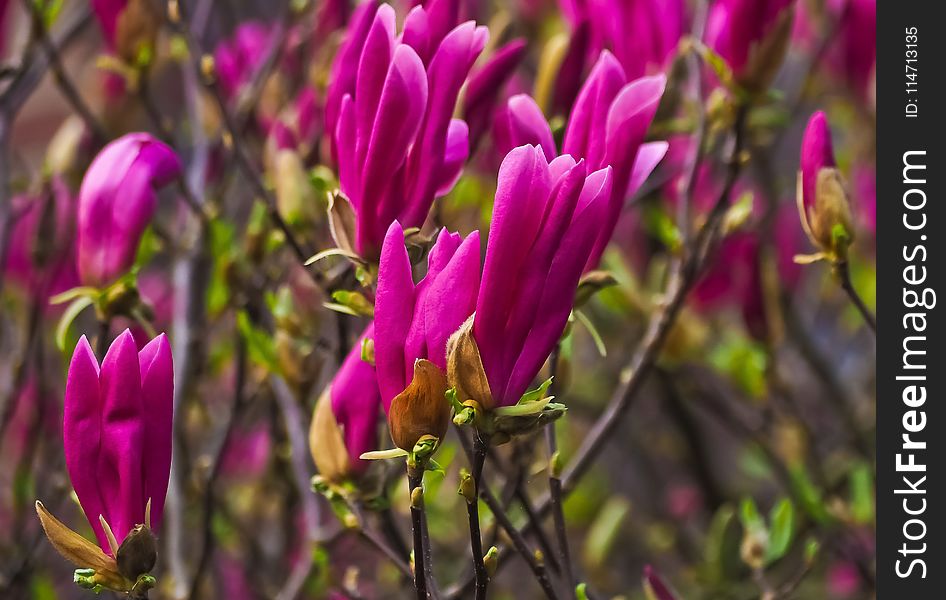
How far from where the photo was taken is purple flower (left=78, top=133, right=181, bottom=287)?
0.62 meters

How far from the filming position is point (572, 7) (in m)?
0.83

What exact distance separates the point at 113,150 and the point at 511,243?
319 mm

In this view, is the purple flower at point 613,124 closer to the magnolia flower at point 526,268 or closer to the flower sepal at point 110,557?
the magnolia flower at point 526,268

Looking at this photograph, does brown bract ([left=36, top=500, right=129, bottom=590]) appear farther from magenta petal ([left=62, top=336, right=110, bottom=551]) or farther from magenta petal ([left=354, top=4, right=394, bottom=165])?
magenta petal ([left=354, top=4, right=394, bottom=165])

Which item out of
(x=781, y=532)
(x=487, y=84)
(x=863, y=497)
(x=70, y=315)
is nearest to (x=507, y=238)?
(x=487, y=84)

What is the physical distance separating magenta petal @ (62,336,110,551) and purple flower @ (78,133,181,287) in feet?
0.51

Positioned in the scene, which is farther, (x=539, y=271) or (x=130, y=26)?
(x=130, y=26)

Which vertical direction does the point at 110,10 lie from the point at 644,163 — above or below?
above

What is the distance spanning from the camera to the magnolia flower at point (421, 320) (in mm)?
448

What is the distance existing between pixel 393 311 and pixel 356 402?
129 mm

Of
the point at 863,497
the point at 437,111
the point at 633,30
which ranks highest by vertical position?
the point at 633,30

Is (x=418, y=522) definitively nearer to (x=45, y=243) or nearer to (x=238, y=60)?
(x=45, y=243)

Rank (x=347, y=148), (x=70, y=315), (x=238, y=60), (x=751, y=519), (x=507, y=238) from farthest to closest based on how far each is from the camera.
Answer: (x=238, y=60) → (x=751, y=519) → (x=70, y=315) → (x=347, y=148) → (x=507, y=238)

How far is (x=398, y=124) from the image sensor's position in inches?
20.3
